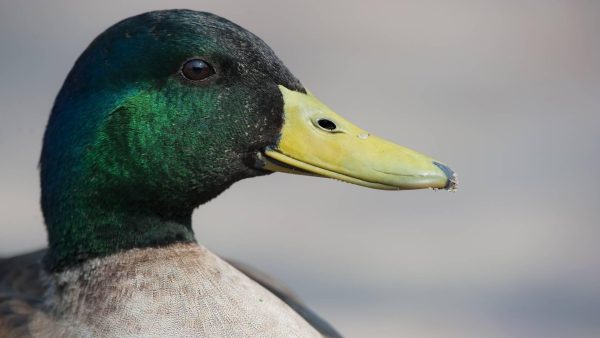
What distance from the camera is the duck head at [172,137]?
313 cm

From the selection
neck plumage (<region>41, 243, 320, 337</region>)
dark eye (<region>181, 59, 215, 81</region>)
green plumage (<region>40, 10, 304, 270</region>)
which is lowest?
neck plumage (<region>41, 243, 320, 337</region>)

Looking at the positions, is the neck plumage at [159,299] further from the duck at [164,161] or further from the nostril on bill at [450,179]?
the nostril on bill at [450,179]

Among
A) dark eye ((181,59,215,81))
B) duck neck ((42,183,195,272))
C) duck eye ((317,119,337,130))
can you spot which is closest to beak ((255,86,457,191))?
duck eye ((317,119,337,130))

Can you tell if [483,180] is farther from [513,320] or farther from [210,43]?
[210,43]

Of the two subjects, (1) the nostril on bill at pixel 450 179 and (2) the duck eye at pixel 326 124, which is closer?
(1) the nostril on bill at pixel 450 179

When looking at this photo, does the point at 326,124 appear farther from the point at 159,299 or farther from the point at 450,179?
the point at 159,299

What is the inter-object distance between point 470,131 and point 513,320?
6.02 feet

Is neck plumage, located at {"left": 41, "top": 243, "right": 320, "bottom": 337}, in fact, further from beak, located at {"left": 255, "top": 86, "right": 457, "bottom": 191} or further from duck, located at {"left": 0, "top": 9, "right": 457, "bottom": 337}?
beak, located at {"left": 255, "top": 86, "right": 457, "bottom": 191}

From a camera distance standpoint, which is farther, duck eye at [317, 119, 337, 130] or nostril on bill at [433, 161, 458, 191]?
duck eye at [317, 119, 337, 130]

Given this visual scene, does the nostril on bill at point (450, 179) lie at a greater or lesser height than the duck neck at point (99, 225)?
greater

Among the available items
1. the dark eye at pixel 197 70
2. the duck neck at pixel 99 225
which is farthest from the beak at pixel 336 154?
the duck neck at pixel 99 225

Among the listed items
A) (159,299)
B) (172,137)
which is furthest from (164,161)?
(159,299)

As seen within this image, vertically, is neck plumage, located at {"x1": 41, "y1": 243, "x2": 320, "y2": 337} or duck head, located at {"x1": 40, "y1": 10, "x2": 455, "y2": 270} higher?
duck head, located at {"x1": 40, "y1": 10, "x2": 455, "y2": 270}

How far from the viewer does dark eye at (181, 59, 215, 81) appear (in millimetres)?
3137
